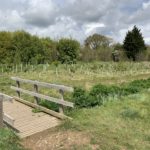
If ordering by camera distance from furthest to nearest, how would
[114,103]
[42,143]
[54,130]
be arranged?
[114,103]
[54,130]
[42,143]

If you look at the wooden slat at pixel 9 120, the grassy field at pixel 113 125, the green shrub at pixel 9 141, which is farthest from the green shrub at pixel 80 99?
the green shrub at pixel 9 141

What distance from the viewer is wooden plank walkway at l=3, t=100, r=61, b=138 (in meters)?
6.96

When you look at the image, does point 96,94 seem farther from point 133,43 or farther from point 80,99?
point 133,43

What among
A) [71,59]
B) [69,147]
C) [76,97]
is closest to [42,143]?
[69,147]

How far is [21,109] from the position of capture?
9.24 metres

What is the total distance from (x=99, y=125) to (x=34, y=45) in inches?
873

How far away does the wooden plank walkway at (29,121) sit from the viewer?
6.96 m

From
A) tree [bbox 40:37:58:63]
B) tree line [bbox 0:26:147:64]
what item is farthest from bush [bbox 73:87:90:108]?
tree [bbox 40:37:58:63]

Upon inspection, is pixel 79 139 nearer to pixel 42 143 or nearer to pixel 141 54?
pixel 42 143

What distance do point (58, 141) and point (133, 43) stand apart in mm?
41207

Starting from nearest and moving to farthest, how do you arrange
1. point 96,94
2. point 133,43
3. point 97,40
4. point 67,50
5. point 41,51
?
point 96,94
point 41,51
point 67,50
point 133,43
point 97,40

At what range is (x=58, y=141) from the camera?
6.02m

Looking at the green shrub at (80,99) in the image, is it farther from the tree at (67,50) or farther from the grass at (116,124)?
the tree at (67,50)

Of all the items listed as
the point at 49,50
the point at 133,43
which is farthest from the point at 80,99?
the point at 133,43
